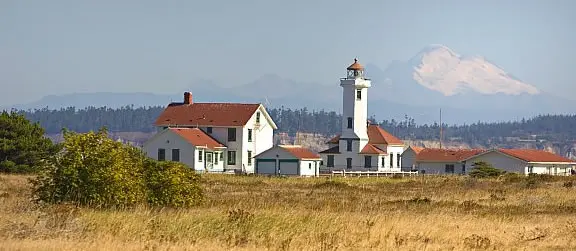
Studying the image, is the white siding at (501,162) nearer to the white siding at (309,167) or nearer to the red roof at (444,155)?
the red roof at (444,155)

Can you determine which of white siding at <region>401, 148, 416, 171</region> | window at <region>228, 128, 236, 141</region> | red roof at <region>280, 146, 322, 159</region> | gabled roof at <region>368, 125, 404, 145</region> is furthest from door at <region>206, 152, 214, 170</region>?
white siding at <region>401, 148, 416, 171</region>

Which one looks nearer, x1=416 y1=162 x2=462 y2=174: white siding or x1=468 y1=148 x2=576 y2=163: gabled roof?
x1=468 y1=148 x2=576 y2=163: gabled roof

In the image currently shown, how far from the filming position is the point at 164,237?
18.9m

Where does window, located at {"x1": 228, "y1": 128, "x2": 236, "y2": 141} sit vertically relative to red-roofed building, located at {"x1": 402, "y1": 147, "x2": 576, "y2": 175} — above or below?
above

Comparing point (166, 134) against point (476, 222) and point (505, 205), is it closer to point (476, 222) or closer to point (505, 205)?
point (505, 205)

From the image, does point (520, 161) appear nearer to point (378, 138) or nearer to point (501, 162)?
point (501, 162)

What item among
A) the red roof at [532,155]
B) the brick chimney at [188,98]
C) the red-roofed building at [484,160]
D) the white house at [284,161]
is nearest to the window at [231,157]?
the white house at [284,161]

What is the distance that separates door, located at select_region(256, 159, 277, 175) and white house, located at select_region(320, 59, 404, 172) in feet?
43.5

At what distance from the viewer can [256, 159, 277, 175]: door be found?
84.3 m

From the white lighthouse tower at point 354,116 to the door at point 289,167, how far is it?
13609 mm

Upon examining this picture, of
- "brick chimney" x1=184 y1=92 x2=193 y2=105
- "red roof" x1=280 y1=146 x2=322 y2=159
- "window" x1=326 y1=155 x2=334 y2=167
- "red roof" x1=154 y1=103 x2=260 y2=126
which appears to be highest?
"brick chimney" x1=184 y1=92 x2=193 y2=105

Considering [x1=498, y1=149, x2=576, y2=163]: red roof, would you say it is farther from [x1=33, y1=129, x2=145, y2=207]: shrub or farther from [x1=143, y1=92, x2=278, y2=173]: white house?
[x1=33, y1=129, x2=145, y2=207]: shrub

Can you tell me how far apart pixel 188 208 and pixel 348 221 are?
5173mm

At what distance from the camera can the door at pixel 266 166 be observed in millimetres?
84312
